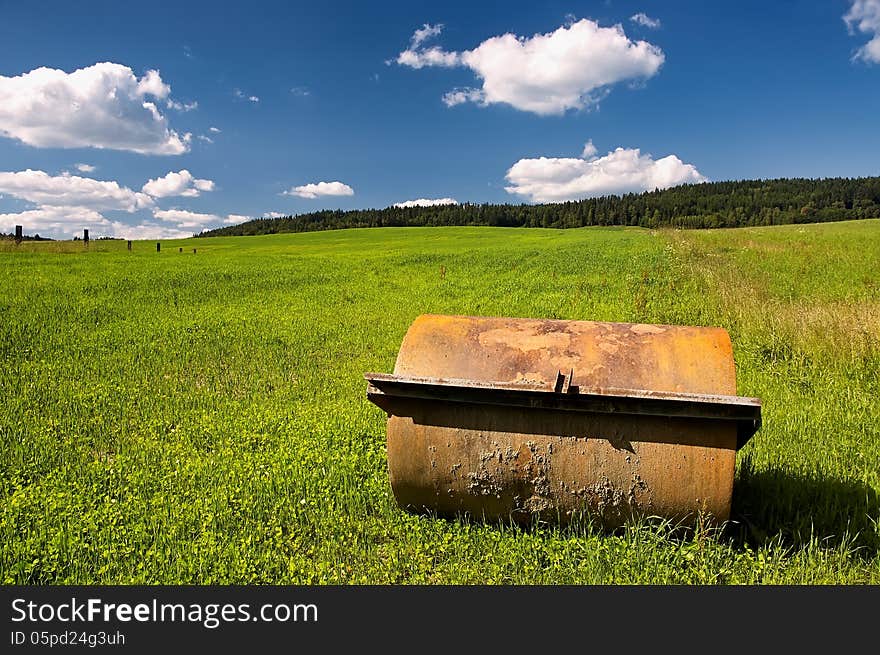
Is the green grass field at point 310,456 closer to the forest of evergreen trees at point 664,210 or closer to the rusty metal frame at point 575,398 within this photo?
the rusty metal frame at point 575,398

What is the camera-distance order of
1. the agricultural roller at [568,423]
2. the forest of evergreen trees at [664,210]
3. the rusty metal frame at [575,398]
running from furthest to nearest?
the forest of evergreen trees at [664,210]
the agricultural roller at [568,423]
the rusty metal frame at [575,398]

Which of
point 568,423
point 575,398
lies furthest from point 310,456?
point 575,398

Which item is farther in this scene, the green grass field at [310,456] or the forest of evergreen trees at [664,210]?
the forest of evergreen trees at [664,210]

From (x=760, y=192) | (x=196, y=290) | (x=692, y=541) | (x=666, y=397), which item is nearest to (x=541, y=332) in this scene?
(x=666, y=397)

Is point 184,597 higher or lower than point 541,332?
lower

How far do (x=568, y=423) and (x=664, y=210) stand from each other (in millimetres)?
138364

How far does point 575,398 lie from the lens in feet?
12.8

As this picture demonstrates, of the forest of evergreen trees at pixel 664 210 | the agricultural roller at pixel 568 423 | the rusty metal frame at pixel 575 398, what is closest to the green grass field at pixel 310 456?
the agricultural roller at pixel 568 423

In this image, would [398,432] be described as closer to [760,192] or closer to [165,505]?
[165,505]

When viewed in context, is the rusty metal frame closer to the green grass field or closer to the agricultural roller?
the agricultural roller

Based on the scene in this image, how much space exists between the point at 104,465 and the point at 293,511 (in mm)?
2279

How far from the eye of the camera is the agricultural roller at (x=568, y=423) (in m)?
3.85

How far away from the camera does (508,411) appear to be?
13.3 ft

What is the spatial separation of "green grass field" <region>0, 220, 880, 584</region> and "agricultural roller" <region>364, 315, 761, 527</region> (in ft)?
0.83
